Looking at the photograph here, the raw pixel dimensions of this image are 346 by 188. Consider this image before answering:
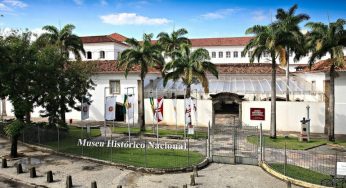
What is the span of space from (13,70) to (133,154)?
997 cm

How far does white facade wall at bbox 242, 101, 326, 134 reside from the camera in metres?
34.8

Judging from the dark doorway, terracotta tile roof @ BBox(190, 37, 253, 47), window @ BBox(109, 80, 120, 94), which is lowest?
the dark doorway

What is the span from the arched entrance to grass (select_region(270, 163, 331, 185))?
14494mm

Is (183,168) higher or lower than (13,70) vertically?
lower

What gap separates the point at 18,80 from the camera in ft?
77.3

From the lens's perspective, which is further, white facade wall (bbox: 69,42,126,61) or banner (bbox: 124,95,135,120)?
white facade wall (bbox: 69,42,126,61)

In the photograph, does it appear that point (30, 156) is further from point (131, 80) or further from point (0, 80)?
point (131, 80)

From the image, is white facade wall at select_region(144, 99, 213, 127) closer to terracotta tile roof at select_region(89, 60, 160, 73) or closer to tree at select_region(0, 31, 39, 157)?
terracotta tile roof at select_region(89, 60, 160, 73)

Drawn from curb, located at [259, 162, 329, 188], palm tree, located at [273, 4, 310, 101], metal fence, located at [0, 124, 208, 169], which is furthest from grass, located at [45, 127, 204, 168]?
palm tree, located at [273, 4, 310, 101]

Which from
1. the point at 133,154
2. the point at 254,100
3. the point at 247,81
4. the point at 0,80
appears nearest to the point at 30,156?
the point at 0,80

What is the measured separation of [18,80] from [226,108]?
23514mm

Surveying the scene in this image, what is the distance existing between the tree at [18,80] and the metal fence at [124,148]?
3.51 feet

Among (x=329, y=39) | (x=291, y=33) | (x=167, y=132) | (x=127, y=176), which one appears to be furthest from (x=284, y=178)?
(x=167, y=132)

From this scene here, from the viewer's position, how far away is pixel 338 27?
28562 millimetres
